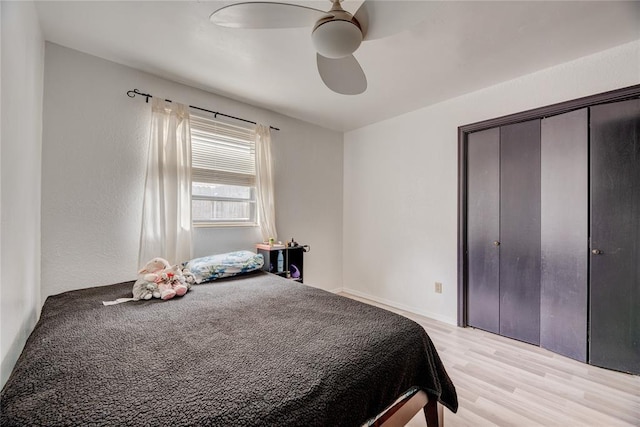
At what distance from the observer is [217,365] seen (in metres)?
0.97

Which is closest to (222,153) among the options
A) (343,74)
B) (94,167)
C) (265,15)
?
(94,167)

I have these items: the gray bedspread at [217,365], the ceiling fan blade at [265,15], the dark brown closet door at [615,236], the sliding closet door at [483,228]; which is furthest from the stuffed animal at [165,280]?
the dark brown closet door at [615,236]

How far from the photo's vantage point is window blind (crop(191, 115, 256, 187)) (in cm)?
267

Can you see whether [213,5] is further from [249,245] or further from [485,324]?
[485,324]

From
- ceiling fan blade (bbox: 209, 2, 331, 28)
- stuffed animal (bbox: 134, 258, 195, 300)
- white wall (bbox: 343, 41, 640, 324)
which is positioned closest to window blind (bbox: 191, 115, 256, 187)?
stuffed animal (bbox: 134, 258, 195, 300)

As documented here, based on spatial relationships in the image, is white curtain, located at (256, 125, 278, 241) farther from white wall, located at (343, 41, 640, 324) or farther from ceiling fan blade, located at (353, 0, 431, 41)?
ceiling fan blade, located at (353, 0, 431, 41)

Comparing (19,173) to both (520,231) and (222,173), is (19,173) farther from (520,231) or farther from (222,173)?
(520,231)

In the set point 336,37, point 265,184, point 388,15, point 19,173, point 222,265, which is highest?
point 388,15

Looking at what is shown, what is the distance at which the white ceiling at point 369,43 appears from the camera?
1644 mm

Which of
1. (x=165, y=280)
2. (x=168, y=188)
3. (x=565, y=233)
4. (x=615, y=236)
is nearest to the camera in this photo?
(x=165, y=280)

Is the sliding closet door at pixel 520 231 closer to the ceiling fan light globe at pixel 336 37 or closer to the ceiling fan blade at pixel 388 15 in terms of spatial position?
the ceiling fan blade at pixel 388 15

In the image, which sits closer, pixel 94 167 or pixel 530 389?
pixel 530 389

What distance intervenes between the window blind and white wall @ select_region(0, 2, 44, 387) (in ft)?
3.62

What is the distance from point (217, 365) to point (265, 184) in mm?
2300
